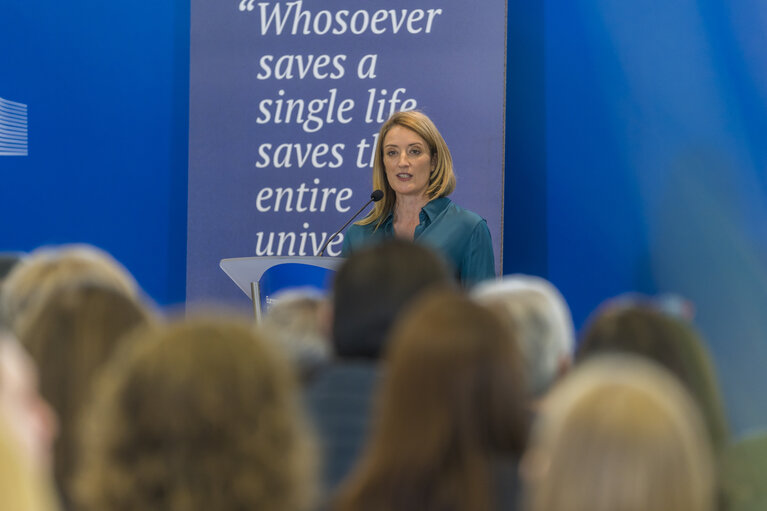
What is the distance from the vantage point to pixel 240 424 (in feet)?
4.68

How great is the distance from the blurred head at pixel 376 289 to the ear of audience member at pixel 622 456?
2.72 feet

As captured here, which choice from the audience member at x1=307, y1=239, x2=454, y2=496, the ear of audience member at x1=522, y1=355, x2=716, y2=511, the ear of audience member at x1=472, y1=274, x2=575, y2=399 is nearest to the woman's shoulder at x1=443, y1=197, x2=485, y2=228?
the ear of audience member at x1=472, y1=274, x2=575, y2=399

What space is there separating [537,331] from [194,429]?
97 cm

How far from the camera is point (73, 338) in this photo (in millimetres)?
1824

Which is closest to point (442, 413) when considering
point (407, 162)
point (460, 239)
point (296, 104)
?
point (460, 239)

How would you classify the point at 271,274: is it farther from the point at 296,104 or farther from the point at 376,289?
the point at 376,289

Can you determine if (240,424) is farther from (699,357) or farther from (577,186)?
(577,186)

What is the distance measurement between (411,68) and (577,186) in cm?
102

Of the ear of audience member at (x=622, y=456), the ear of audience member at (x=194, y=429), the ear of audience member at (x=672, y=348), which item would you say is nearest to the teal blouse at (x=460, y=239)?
the ear of audience member at (x=672, y=348)

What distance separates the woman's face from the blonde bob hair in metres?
0.02

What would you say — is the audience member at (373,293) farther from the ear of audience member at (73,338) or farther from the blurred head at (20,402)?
the blurred head at (20,402)

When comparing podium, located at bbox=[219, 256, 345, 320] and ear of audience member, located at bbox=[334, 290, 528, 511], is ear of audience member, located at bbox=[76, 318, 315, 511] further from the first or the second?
podium, located at bbox=[219, 256, 345, 320]

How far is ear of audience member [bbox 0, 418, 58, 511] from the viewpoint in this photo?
94cm

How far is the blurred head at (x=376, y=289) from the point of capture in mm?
2105
